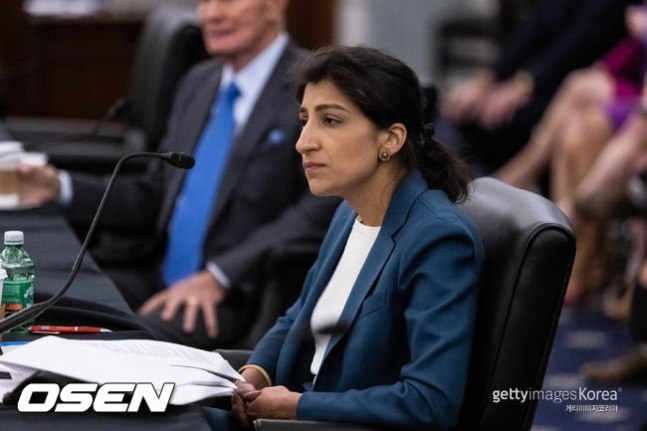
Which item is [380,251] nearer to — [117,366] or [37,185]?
[117,366]

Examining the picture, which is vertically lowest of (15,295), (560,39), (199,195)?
(560,39)

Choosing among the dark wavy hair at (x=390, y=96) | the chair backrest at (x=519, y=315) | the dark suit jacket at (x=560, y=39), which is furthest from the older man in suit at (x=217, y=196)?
the dark suit jacket at (x=560, y=39)

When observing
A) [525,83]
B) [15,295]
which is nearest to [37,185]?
[15,295]

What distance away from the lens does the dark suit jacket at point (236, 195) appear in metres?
2.99

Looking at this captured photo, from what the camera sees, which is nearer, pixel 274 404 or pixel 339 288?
pixel 274 404

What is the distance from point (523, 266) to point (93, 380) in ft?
1.94

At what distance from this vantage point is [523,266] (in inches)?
70.7

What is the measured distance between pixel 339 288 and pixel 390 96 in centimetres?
31

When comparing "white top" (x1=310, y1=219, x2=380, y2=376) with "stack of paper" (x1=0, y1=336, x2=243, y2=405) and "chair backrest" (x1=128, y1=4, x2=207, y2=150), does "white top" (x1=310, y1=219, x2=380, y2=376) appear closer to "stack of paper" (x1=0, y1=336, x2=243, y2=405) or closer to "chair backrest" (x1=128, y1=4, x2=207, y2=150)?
"stack of paper" (x1=0, y1=336, x2=243, y2=405)

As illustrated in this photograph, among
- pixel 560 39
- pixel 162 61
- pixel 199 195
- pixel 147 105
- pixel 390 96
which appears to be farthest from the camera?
pixel 560 39

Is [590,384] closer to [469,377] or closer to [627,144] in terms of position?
[627,144]

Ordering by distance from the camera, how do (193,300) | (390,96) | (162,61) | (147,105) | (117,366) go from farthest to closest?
(147,105), (162,61), (193,300), (390,96), (117,366)

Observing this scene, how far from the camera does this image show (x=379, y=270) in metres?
1.89

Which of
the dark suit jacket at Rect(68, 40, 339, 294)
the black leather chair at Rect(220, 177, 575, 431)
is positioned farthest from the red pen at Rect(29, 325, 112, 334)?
the dark suit jacket at Rect(68, 40, 339, 294)
